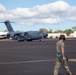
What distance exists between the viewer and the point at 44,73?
1428cm

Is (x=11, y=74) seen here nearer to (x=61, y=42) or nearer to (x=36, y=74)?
(x=36, y=74)

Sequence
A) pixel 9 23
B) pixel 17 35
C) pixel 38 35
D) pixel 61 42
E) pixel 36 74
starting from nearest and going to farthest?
pixel 61 42 → pixel 36 74 → pixel 38 35 → pixel 17 35 → pixel 9 23

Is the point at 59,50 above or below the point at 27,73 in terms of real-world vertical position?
above

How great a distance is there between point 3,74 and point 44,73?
191cm

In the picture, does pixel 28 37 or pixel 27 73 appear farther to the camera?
pixel 28 37

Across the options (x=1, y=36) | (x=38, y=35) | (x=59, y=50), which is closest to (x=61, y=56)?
(x=59, y=50)

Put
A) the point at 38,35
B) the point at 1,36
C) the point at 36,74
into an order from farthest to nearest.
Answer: the point at 1,36 → the point at 38,35 → the point at 36,74

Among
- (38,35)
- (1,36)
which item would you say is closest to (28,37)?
(38,35)

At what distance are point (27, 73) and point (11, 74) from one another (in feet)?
2.54

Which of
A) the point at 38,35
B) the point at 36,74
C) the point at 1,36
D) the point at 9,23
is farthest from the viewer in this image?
the point at 1,36

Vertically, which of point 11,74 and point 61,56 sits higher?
point 61,56

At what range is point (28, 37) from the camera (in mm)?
85875

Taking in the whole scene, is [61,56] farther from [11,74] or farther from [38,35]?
[38,35]

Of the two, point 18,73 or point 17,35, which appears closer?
point 18,73
